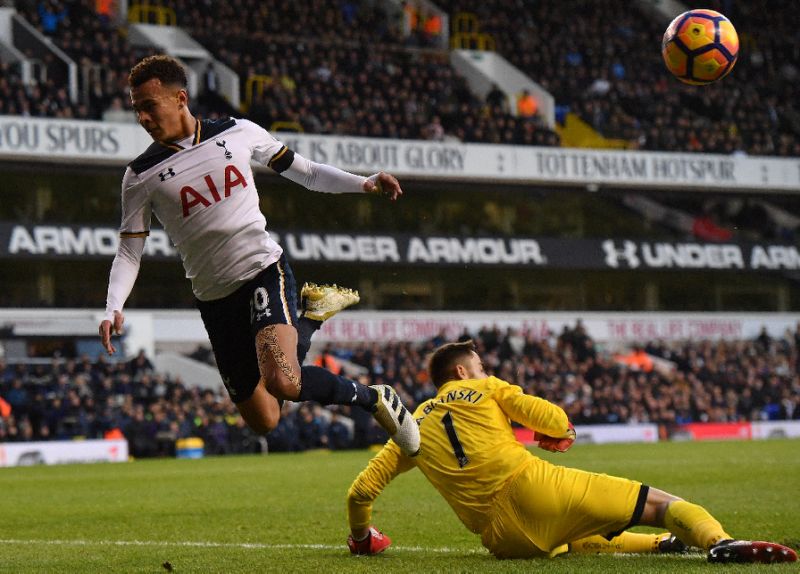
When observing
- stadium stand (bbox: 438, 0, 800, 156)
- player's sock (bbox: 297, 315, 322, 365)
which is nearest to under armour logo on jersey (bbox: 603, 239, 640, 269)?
stadium stand (bbox: 438, 0, 800, 156)

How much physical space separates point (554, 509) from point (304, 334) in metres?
1.85

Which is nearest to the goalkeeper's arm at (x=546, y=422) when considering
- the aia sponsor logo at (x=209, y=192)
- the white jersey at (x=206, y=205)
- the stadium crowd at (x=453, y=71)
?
the white jersey at (x=206, y=205)

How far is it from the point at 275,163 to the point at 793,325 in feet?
115

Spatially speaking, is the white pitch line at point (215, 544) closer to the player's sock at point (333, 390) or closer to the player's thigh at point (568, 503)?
the player's thigh at point (568, 503)

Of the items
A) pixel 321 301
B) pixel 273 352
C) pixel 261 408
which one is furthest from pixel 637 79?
pixel 273 352

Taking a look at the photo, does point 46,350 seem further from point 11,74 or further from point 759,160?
point 759,160

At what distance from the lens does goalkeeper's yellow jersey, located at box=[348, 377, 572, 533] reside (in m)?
6.95

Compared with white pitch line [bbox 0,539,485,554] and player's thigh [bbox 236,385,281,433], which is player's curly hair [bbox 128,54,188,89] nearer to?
player's thigh [bbox 236,385,281,433]

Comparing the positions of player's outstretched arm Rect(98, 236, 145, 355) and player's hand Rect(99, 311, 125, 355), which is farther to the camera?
player's outstretched arm Rect(98, 236, 145, 355)

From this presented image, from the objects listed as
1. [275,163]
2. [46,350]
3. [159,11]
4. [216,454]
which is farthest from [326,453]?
[275,163]

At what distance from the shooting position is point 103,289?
112 ft

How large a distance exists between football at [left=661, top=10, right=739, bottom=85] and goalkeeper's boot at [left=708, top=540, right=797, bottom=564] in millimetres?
6522

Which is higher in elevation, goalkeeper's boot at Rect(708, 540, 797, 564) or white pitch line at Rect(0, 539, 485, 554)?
goalkeeper's boot at Rect(708, 540, 797, 564)

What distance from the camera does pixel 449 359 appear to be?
7.34m
